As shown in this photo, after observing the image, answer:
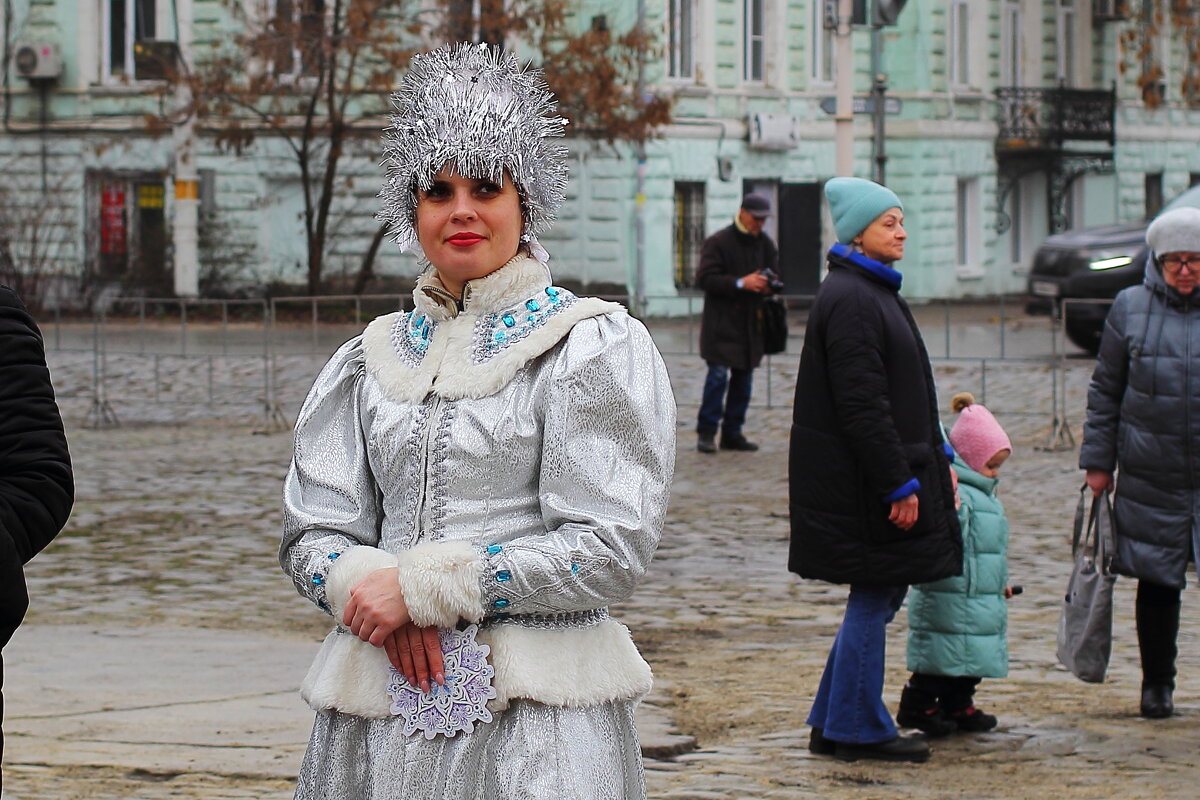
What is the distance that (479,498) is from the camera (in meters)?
3.62

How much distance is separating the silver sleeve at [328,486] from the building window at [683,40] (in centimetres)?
3051

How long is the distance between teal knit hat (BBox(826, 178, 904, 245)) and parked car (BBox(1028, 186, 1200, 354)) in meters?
12.6

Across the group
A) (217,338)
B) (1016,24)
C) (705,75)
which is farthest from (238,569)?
(1016,24)

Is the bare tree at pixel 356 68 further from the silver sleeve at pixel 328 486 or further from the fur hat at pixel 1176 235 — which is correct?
the silver sleeve at pixel 328 486

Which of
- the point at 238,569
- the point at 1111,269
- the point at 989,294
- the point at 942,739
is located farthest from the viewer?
the point at 989,294

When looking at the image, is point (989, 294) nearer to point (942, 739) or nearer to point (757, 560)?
point (757, 560)

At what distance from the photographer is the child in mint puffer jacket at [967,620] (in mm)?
6980

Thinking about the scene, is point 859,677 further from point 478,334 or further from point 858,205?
point 478,334

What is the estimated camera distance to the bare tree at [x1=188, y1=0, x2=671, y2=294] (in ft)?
97.6

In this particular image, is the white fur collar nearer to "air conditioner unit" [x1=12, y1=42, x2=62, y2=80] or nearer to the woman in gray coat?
the woman in gray coat

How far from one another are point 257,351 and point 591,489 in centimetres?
1526

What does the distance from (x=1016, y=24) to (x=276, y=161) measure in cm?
1424

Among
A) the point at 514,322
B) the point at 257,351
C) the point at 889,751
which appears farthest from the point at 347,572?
the point at 257,351

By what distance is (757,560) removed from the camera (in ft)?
35.4
